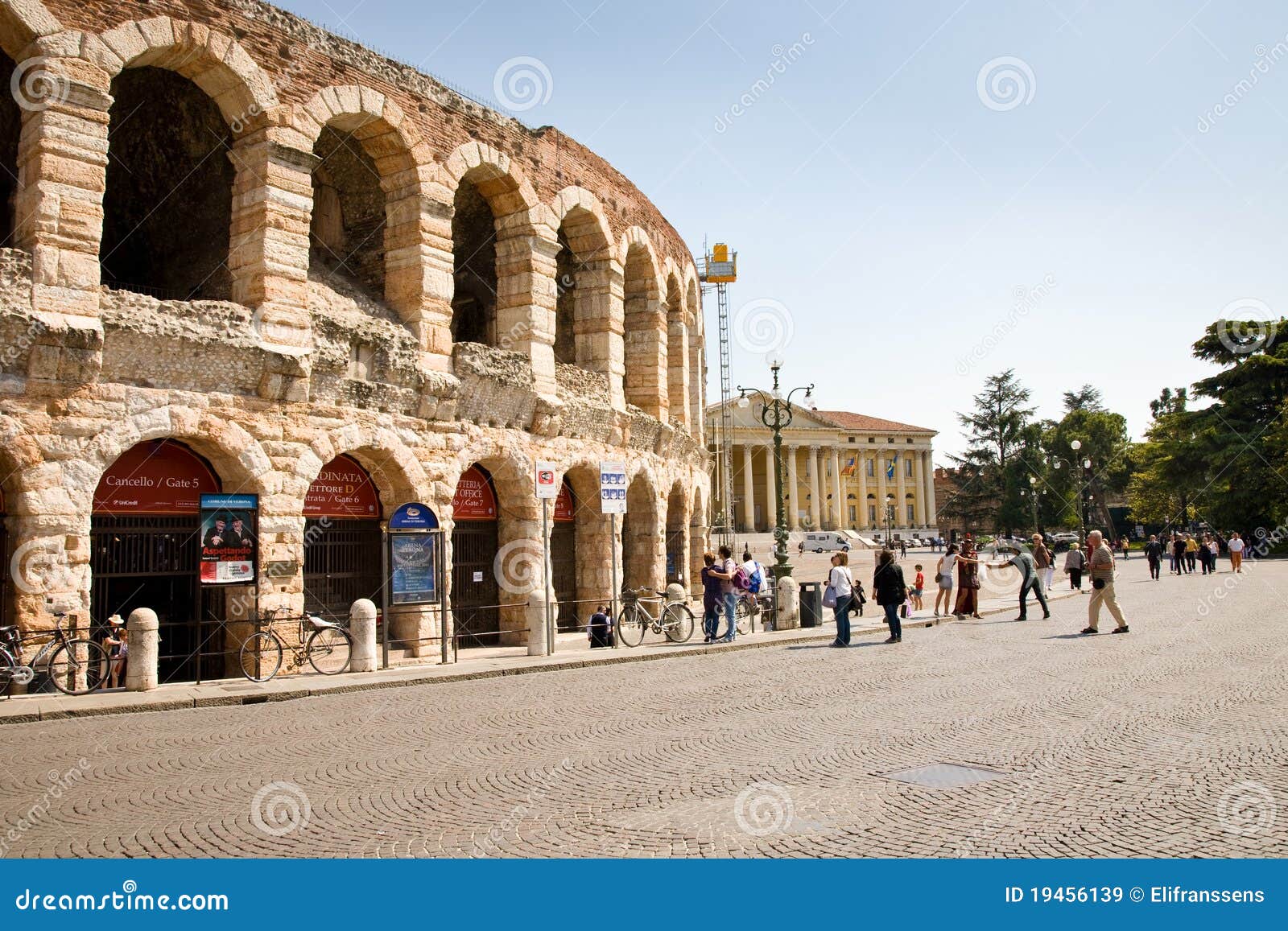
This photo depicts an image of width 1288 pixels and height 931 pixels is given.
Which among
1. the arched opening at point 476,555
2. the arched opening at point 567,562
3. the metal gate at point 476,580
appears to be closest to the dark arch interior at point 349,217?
the arched opening at point 476,555

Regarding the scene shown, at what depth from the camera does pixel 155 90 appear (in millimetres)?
16188

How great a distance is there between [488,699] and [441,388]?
266 inches

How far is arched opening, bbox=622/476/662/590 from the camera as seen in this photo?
22781 mm

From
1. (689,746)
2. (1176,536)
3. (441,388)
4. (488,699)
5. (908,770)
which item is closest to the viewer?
(908,770)

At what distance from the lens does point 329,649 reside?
1345 cm

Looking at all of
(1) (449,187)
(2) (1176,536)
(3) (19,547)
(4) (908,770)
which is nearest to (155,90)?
(1) (449,187)

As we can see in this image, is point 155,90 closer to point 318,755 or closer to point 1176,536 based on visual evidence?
point 318,755

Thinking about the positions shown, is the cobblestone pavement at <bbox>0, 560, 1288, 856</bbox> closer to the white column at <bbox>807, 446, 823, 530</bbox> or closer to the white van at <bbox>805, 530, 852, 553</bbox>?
the white van at <bbox>805, 530, 852, 553</bbox>

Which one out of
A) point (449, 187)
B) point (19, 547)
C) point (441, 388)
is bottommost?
point (19, 547)

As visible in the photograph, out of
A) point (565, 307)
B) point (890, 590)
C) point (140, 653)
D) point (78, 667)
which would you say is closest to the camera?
point (140, 653)

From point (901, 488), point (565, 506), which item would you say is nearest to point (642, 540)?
point (565, 506)

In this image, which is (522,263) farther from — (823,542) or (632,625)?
(823,542)

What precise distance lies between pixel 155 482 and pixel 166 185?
6.71m

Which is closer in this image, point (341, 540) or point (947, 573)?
point (341, 540)
